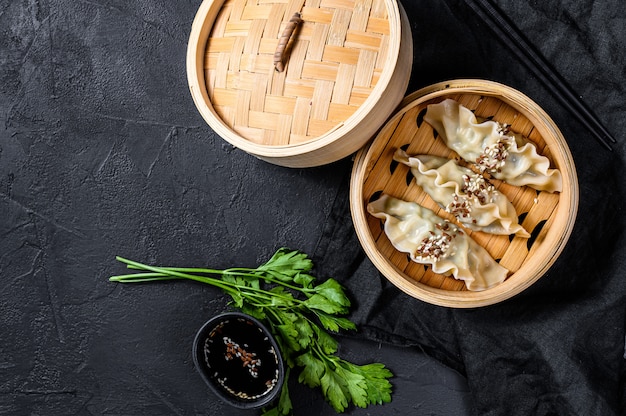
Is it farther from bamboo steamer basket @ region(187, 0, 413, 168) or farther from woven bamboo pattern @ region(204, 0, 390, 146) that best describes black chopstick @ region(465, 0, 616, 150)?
woven bamboo pattern @ region(204, 0, 390, 146)

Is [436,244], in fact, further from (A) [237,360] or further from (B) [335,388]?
(A) [237,360]

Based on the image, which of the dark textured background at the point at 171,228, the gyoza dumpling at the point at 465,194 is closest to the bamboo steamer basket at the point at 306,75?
the gyoza dumpling at the point at 465,194

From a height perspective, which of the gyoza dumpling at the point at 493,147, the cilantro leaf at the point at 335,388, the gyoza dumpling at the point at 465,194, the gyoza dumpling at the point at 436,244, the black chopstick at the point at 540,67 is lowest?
the cilantro leaf at the point at 335,388

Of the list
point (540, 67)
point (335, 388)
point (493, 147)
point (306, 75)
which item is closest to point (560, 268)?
point (493, 147)

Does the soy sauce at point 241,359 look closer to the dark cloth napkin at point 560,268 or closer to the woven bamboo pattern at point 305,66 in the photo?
the dark cloth napkin at point 560,268

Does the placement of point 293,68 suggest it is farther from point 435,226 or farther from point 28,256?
point 28,256

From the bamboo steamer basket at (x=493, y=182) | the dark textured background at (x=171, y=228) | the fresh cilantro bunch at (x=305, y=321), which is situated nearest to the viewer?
the bamboo steamer basket at (x=493, y=182)

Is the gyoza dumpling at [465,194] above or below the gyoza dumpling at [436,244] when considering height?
above

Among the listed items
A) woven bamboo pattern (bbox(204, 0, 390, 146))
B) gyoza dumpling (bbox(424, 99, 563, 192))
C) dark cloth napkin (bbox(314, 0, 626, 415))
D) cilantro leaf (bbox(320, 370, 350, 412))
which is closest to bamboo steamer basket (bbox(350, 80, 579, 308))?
gyoza dumpling (bbox(424, 99, 563, 192))
